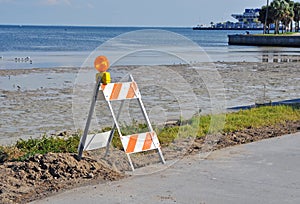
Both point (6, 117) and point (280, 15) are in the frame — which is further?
point (280, 15)

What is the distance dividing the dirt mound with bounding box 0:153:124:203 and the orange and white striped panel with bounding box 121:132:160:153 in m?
0.40

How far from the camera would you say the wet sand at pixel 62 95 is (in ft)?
43.9

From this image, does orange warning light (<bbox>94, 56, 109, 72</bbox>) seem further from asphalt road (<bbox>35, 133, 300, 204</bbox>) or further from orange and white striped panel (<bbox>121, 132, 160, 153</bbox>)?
asphalt road (<bbox>35, 133, 300, 204</bbox>)

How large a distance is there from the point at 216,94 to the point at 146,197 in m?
13.4

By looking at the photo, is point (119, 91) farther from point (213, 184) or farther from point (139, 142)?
point (213, 184)

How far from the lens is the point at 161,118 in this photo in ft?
43.5

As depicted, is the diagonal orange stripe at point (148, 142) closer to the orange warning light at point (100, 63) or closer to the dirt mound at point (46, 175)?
the dirt mound at point (46, 175)

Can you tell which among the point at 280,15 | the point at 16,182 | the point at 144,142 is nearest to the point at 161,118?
the point at 144,142

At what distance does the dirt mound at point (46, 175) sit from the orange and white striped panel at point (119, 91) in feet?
3.23

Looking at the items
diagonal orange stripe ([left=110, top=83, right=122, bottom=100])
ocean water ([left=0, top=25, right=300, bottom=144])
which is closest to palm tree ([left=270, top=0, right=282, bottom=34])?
ocean water ([left=0, top=25, right=300, bottom=144])

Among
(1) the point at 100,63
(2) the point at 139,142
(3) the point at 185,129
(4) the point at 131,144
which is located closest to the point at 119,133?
(4) the point at 131,144

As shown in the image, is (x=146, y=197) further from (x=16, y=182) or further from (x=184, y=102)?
(x=184, y=102)

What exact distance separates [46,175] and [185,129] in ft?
12.9

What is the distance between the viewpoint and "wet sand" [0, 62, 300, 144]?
13367 millimetres
